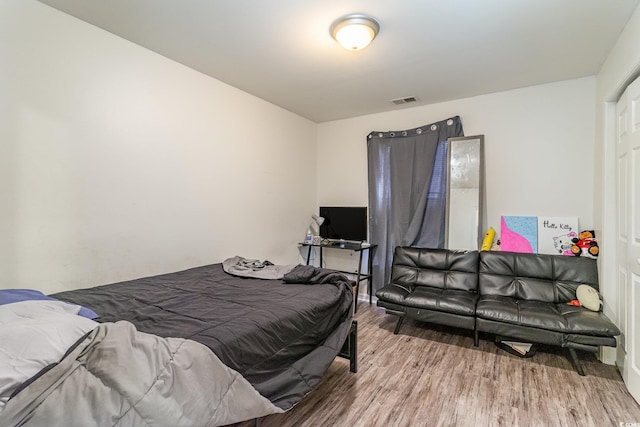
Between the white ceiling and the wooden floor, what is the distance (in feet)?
8.72

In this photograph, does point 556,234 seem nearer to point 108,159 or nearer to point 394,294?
point 394,294

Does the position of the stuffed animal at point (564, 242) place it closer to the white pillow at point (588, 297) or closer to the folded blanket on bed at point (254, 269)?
the white pillow at point (588, 297)

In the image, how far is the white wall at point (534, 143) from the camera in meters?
3.15

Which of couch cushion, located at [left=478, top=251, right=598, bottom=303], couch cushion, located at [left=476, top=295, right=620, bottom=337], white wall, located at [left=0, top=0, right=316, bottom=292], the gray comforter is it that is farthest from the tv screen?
the gray comforter

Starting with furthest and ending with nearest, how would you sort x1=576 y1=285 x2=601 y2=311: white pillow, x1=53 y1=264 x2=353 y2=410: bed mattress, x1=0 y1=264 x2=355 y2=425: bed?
1. x1=576 y1=285 x2=601 y2=311: white pillow
2. x1=53 y1=264 x2=353 y2=410: bed mattress
3. x1=0 y1=264 x2=355 y2=425: bed

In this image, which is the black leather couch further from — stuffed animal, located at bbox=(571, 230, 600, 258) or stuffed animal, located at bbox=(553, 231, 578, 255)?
stuffed animal, located at bbox=(553, 231, 578, 255)

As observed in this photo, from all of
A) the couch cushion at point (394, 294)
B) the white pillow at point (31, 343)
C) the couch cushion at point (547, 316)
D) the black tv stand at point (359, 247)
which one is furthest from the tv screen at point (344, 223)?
the white pillow at point (31, 343)

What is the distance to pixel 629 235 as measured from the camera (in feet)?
7.14

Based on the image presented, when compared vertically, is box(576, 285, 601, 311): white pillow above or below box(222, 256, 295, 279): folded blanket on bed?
below

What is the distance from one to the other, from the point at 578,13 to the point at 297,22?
195cm

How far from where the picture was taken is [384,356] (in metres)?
2.74

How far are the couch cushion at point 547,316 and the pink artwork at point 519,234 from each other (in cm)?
65

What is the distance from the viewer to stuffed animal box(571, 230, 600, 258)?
289 cm

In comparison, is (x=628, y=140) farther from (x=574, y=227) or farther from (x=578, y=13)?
(x=574, y=227)
